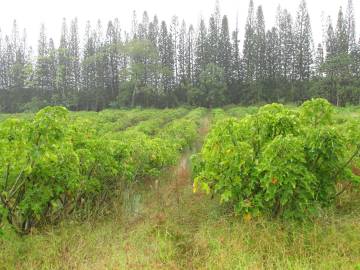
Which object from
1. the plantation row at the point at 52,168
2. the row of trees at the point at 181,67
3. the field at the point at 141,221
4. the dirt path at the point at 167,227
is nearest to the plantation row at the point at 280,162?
the field at the point at 141,221

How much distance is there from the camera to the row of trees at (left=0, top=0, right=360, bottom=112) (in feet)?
135

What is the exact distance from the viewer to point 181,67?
165 feet

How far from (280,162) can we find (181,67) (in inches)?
1895

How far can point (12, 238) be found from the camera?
4137 millimetres

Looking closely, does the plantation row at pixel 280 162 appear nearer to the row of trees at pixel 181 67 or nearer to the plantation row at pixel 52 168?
the plantation row at pixel 52 168

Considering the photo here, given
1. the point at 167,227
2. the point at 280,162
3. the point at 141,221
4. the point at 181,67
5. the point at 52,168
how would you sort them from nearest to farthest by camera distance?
the point at 280,162
the point at 52,168
the point at 167,227
the point at 141,221
the point at 181,67

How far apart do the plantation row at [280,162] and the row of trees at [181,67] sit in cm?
3490

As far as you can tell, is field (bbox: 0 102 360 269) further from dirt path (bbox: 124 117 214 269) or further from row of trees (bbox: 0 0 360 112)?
row of trees (bbox: 0 0 360 112)

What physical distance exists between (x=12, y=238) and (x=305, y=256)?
157 inches

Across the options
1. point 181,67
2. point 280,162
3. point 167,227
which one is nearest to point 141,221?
point 167,227

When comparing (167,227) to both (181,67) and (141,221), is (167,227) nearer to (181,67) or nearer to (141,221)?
(141,221)

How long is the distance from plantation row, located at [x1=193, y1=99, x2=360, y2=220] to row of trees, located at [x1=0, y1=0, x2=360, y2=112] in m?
34.9

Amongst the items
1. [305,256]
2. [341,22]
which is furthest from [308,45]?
[305,256]

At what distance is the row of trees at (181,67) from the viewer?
135 feet
